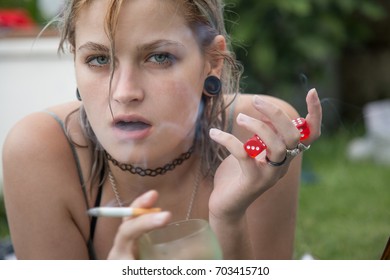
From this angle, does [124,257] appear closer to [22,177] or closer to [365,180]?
[22,177]

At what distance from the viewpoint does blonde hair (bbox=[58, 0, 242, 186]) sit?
2.90 ft

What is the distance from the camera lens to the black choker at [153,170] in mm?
951

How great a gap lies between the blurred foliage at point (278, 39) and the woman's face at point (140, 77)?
0.11 metres

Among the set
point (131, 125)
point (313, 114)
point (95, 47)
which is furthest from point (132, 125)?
point (313, 114)

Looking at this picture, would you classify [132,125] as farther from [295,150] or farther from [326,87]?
[326,87]

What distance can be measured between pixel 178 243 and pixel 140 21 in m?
0.26

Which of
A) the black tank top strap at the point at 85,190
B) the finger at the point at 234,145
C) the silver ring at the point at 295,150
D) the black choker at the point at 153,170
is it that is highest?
the finger at the point at 234,145

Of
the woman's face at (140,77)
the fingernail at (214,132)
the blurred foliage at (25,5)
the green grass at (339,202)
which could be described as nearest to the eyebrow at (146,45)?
the woman's face at (140,77)

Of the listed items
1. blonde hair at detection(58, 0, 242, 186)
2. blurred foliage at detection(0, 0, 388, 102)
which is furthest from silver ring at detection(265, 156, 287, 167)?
blurred foliage at detection(0, 0, 388, 102)

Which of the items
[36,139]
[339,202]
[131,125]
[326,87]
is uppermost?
[131,125]

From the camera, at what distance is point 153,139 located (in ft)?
2.90

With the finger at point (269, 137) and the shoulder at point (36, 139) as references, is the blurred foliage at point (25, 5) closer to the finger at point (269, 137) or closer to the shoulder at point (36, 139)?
the shoulder at point (36, 139)

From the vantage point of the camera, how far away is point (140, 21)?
2.75 feet
